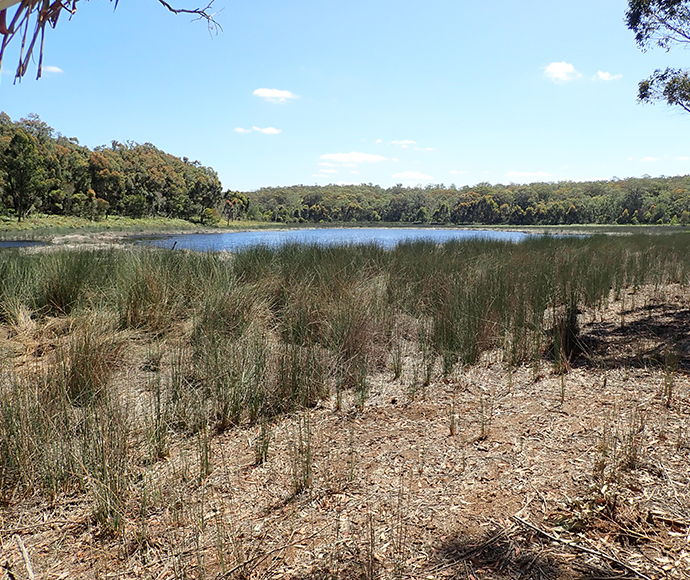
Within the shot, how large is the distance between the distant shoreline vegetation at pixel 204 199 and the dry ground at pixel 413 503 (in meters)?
44.1

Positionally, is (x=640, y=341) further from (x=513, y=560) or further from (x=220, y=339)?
(x=220, y=339)

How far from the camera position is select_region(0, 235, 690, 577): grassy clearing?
6.70ft

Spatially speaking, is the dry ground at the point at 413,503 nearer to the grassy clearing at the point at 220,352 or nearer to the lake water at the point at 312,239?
the grassy clearing at the point at 220,352

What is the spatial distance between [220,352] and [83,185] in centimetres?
5392

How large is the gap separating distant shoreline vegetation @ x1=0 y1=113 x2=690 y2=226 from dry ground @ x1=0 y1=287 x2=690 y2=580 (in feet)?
145

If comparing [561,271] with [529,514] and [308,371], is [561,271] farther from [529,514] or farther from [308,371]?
[529,514]

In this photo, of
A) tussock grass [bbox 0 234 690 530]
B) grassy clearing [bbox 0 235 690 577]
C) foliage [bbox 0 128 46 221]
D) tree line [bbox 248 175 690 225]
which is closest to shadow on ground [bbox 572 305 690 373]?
grassy clearing [bbox 0 235 690 577]

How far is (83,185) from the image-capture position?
47.5 meters

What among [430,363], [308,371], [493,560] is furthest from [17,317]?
[493,560]

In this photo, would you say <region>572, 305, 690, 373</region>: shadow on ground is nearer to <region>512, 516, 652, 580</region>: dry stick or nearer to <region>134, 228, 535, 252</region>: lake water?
<region>512, 516, 652, 580</region>: dry stick

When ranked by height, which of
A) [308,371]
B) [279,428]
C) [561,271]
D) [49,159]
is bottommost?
[279,428]

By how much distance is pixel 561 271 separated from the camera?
6844 mm

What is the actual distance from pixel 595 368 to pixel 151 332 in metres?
4.05

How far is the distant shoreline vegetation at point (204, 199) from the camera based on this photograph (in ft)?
128
